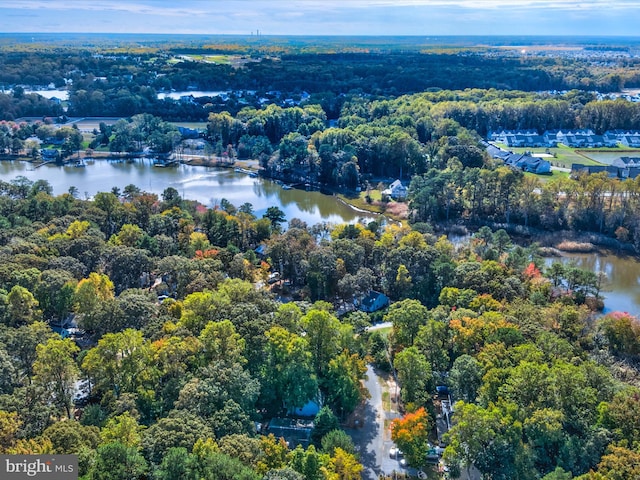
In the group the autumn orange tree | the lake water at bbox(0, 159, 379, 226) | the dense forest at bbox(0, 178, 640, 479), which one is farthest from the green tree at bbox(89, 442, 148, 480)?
the lake water at bbox(0, 159, 379, 226)

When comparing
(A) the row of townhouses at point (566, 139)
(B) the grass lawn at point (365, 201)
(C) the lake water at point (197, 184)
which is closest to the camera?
(B) the grass lawn at point (365, 201)

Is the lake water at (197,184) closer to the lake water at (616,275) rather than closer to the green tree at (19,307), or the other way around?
the lake water at (616,275)

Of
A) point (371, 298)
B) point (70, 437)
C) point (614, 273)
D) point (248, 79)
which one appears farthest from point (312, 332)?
point (248, 79)

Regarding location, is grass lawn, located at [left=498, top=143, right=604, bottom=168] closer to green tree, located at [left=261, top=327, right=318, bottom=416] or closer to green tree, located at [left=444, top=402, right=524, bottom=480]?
green tree, located at [left=444, top=402, right=524, bottom=480]

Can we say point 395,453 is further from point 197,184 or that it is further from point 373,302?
point 197,184

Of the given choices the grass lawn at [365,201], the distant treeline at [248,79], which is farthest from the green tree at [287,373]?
the distant treeline at [248,79]

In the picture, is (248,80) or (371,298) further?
(248,80)
